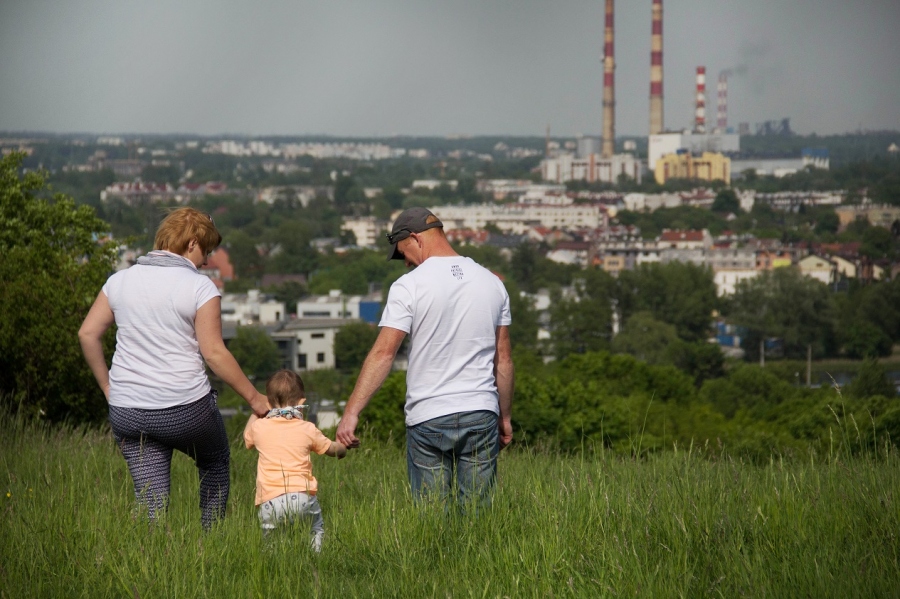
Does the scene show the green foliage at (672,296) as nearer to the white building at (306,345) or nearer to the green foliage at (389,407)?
the white building at (306,345)

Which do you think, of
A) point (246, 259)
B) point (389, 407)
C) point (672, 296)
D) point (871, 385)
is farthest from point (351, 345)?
point (389, 407)

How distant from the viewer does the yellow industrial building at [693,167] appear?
15088 centimetres

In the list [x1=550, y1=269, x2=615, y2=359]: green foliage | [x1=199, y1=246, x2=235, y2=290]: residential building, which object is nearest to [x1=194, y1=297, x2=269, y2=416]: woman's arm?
[x1=550, y1=269, x2=615, y2=359]: green foliage

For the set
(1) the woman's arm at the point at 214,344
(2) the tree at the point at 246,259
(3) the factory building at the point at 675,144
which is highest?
(3) the factory building at the point at 675,144

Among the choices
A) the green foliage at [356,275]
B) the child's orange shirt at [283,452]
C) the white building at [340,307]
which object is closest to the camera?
the child's orange shirt at [283,452]

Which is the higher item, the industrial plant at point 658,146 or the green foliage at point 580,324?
the industrial plant at point 658,146

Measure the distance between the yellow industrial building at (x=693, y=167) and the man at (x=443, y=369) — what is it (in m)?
151

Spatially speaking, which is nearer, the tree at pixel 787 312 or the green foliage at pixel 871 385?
the green foliage at pixel 871 385

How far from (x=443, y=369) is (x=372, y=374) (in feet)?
0.63

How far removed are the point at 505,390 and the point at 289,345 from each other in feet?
176

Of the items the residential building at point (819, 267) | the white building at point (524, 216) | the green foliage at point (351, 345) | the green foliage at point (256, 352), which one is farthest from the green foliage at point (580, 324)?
the white building at point (524, 216)

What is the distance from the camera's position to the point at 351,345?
53.2 m

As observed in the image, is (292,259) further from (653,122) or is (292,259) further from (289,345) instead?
(653,122)

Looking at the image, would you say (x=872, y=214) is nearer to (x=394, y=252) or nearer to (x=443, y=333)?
(x=394, y=252)
